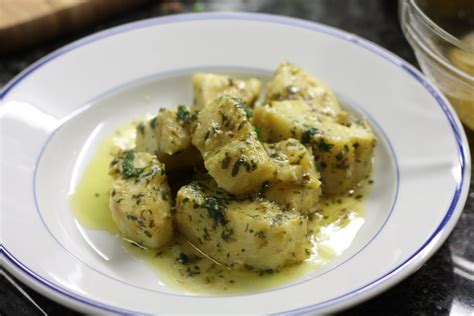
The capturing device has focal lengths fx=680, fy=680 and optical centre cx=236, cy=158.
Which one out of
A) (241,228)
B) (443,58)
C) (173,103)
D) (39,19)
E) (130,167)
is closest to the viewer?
(241,228)

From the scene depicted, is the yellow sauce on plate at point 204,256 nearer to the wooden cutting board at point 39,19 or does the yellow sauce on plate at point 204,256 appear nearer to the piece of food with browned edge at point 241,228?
the piece of food with browned edge at point 241,228

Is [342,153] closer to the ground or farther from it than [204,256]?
farther from it

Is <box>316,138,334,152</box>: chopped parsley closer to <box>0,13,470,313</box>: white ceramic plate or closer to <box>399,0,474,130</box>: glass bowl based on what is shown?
<box>0,13,470,313</box>: white ceramic plate

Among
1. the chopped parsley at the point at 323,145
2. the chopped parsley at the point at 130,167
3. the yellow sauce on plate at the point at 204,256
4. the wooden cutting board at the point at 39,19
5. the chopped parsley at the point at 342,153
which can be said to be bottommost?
the yellow sauce on plate at the point at 204,256

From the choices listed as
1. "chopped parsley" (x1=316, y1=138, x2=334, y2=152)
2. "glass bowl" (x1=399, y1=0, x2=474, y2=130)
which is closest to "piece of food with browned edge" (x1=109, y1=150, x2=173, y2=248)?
"chopped parsley" (x1=316, y1=138, x2=334, y2=152)

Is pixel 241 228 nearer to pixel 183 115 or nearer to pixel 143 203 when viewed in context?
pixel 143 203

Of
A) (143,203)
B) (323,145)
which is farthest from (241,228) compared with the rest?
(323,145)

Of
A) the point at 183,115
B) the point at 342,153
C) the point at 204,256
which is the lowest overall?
the point at 204,256

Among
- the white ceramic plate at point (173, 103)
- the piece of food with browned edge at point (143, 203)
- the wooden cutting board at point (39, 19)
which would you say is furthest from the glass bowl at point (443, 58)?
the wooden cutting board at point (39, 19)
